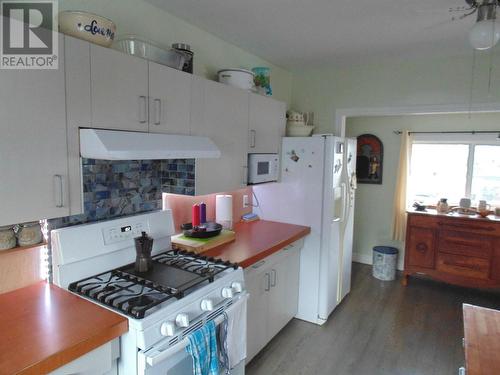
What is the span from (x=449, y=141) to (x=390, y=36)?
2.17m

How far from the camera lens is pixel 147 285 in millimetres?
1584

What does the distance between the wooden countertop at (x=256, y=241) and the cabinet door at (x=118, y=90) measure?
95 centimetres

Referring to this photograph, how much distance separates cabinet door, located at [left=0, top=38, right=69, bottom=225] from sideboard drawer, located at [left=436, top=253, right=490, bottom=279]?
3859 mm

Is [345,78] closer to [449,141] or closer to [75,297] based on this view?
[449,141]

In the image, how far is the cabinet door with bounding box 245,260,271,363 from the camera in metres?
2.26

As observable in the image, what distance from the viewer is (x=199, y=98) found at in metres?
2.09

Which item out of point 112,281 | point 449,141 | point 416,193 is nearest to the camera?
point 112,281

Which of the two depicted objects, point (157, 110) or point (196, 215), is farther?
point (196, 215)

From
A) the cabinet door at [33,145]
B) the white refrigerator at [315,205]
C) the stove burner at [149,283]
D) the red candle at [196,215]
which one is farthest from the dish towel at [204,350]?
the white refrigerator at [315,205]

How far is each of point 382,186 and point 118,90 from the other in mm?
3862

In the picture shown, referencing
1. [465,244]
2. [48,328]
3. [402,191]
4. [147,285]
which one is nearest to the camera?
[48,328]

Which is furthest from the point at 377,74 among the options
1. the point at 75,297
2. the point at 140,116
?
the point at 75,297

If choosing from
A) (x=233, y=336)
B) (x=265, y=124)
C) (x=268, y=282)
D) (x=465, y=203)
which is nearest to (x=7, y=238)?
(x=233, y=336)

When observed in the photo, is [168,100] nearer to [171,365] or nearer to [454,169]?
[171,365]
